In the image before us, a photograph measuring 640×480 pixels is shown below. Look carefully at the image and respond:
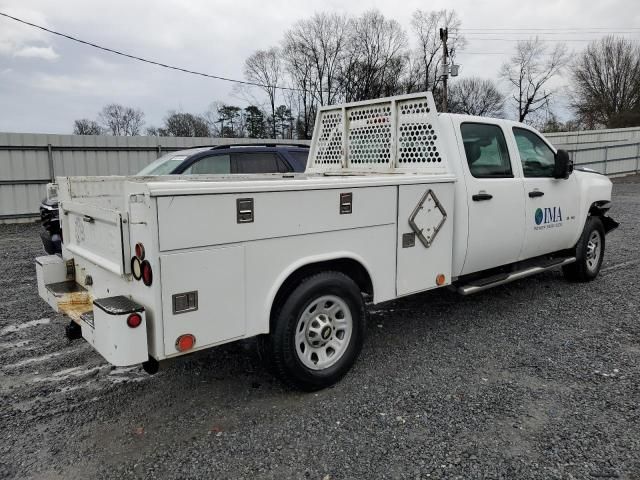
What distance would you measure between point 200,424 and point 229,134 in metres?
42.2

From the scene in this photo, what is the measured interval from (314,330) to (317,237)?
0.67 m

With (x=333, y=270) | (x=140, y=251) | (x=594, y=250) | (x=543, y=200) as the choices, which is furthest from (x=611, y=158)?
(x=140, y=251)

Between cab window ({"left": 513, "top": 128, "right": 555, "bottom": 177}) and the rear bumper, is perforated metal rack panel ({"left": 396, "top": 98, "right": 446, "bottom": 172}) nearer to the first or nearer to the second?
cab window ({"left": 513, "top": 128, "right": 555, "bottom": 177})

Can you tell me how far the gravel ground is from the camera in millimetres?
2811

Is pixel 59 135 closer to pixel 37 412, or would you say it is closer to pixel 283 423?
pixel 37 412

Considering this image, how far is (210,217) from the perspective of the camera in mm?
2865

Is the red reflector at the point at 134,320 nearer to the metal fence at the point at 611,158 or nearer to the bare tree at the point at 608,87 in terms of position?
the metal fence at the point at 611,158

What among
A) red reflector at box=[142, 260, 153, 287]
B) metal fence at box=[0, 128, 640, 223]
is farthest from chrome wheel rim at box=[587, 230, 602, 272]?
metal fence at box=[0, 128, 640, 223]

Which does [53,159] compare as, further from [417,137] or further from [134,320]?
[134,320]

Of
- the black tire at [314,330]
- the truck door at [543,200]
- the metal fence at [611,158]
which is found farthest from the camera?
the metal fence at [611,158]

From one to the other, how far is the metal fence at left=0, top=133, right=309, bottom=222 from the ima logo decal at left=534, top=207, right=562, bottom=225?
1226 centimetres

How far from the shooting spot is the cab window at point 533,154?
5.29 m

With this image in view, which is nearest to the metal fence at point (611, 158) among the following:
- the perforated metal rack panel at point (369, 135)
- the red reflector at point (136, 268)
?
the perforated metal rack panel at point (369, 135)

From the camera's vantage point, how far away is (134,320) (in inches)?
108
